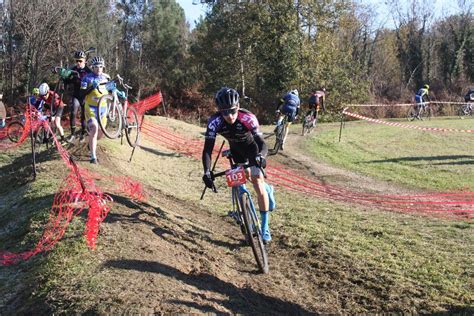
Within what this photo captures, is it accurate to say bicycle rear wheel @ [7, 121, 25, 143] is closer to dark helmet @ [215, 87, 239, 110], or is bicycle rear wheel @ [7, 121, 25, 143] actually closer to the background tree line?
dark helmet @ [215, 87, 239, 110]

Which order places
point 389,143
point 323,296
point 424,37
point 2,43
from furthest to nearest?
point 424,37
point 2,43
point 389,143
point 323,296

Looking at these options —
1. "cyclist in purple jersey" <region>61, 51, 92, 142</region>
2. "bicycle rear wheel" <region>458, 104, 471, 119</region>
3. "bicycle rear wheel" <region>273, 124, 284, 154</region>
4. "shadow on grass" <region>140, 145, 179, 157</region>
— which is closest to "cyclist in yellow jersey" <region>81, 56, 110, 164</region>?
"cyclist in purple jersey" <region>61, 51, 92, 142</region>

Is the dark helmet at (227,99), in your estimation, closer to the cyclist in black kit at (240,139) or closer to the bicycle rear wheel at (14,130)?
the cyclist in black kit at (240,139)

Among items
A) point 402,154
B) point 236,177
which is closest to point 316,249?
point 236,177

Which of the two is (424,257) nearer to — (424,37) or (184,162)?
(184,162)

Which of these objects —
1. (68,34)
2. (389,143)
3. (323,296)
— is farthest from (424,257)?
(68,34)

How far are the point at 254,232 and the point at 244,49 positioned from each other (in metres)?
29.4

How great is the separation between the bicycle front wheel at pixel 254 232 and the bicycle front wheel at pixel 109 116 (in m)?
4.44

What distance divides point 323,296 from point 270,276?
734mm

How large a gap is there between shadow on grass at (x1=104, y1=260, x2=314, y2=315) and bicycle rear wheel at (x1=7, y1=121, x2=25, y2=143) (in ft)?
42.7

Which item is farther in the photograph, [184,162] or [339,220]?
A: [184,162]

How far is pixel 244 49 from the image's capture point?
33.8 metres

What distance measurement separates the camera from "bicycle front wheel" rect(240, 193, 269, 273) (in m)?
5.67

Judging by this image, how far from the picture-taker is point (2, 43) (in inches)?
1609
